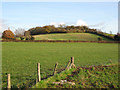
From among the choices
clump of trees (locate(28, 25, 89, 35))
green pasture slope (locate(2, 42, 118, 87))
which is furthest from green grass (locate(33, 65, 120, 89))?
clump of trees (locate(28, 25, 89, 35))

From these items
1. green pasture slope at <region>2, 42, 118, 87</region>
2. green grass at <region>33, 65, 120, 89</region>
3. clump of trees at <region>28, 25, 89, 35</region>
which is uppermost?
clump of trees at <region>28, 25, 89, 35</region>

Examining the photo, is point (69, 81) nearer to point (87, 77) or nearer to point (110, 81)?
point (87, 77)

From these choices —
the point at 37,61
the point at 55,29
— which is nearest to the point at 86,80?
the point at 37,61

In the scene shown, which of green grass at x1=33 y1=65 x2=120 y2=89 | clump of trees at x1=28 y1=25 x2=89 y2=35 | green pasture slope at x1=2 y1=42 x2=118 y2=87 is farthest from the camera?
clump of trees at x1=28 y1=25 x2=89 y2=35

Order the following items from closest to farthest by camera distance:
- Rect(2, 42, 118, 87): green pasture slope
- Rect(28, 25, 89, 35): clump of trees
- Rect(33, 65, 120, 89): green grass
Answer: Rect(33, 65, 120, 89): green grass, Rect(2, 42, 118, 87): green pasture slope, Rect(28, 25, 89, 35): clump of trees

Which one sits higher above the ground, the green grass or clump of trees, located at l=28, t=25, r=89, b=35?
clump of trees, located at l=28, t=25, r=89, b=35

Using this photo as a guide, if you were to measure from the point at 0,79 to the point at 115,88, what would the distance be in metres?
9.55

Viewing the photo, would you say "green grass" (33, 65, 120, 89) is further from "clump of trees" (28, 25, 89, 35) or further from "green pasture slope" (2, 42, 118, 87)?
"clump of trees" (28, 25, 89, 35)

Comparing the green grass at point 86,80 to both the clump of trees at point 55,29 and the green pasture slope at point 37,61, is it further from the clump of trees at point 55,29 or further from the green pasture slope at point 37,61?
the clump of trees at point 55,29

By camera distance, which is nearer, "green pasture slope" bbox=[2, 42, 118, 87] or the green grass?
the green grass

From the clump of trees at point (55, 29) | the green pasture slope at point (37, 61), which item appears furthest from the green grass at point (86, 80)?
the clump of trees at point (55, 29)

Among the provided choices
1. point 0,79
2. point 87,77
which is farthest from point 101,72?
point 0,79

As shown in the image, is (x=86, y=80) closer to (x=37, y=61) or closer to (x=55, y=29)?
(x=37, y=61)

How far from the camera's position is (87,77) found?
14.1 metres
